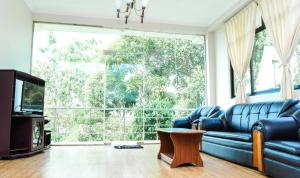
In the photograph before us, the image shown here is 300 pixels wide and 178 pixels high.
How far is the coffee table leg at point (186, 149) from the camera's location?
10.2ft

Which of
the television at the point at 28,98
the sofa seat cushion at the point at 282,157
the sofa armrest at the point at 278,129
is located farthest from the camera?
the television at the point at 28,98

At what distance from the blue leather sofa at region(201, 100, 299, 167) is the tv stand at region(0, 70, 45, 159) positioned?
2677mm

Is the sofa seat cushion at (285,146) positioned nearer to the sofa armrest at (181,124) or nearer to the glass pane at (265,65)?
the glass pane at (265,65)

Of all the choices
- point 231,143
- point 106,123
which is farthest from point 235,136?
point 106,123

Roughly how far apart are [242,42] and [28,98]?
388 centimetres

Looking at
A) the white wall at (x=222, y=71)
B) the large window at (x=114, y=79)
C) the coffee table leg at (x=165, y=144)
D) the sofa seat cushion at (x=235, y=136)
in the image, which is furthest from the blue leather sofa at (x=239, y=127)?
the large window at (x=114, y=79)

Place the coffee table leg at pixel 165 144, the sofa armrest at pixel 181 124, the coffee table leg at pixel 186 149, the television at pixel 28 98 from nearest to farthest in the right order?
the coffee table leg at pixel 186 149, the coffee table leg at pixel 165 144, the television at pixel 28 98, the sofa armrest at pixel 181 124

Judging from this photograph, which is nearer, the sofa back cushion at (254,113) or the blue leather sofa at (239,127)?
the blue leather sofa at (239,127)

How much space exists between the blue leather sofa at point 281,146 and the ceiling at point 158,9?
9.35 ft

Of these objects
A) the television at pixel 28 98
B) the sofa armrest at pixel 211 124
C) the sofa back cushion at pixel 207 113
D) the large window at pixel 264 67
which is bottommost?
the sofa armrest at pixel 211 124

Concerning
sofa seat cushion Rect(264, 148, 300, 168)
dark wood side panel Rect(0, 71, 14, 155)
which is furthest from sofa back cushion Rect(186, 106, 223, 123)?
dark wood side panel Rect(0, 71, 14, 155)

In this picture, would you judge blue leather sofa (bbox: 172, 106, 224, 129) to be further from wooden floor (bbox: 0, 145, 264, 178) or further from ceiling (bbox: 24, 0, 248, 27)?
ceiling (bbox: 24, 0, 248, 27)

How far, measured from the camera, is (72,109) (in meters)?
5.83

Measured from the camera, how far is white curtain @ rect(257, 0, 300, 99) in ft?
11.7
